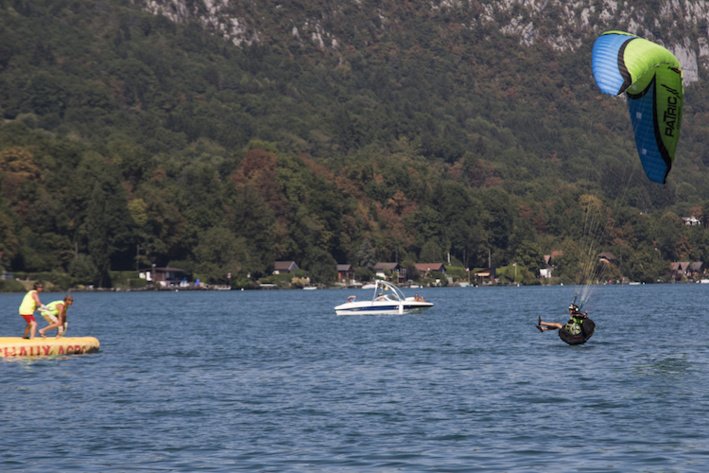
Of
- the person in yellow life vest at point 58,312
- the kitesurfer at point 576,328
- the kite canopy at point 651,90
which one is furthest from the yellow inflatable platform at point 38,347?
the kite canopy at point 651,90

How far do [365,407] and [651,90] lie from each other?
1620cm

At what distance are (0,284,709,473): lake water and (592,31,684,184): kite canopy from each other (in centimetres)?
837

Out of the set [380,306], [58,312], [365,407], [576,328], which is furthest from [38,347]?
[380,306]

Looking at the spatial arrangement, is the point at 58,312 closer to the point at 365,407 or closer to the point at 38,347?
the point at 38,347

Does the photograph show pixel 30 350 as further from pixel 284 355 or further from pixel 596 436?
pixel 596 436

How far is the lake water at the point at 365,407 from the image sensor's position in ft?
68.9

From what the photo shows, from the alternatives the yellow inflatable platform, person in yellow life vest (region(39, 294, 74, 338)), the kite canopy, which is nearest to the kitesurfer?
the kite canopy

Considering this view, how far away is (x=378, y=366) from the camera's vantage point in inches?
1555

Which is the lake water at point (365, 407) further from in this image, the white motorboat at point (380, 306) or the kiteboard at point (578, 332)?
the white motorboat at point (380, 306)

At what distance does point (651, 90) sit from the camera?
33875 mm

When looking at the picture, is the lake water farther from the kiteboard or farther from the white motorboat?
the white motorboat

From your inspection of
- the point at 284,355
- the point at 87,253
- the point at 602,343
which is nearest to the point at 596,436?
the point at 284,355

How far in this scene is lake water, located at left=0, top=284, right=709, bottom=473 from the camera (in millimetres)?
21000

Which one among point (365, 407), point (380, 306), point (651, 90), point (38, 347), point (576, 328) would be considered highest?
point (651, 90)
